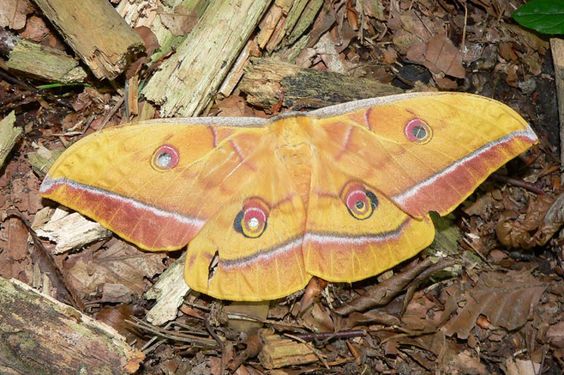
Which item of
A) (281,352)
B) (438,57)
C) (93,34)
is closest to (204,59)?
(93,34)

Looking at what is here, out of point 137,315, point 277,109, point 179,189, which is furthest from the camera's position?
point 277,109

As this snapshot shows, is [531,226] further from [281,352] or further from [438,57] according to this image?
[281,352]

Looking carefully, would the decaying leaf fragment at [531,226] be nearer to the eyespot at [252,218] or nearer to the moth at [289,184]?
the moth at [289,184]

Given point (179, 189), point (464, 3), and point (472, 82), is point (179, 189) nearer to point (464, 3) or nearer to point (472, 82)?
point (472, 82)

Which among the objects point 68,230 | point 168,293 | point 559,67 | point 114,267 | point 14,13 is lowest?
point 168,293

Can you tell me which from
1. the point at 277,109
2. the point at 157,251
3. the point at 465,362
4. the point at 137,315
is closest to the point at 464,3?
the point at 277,109
